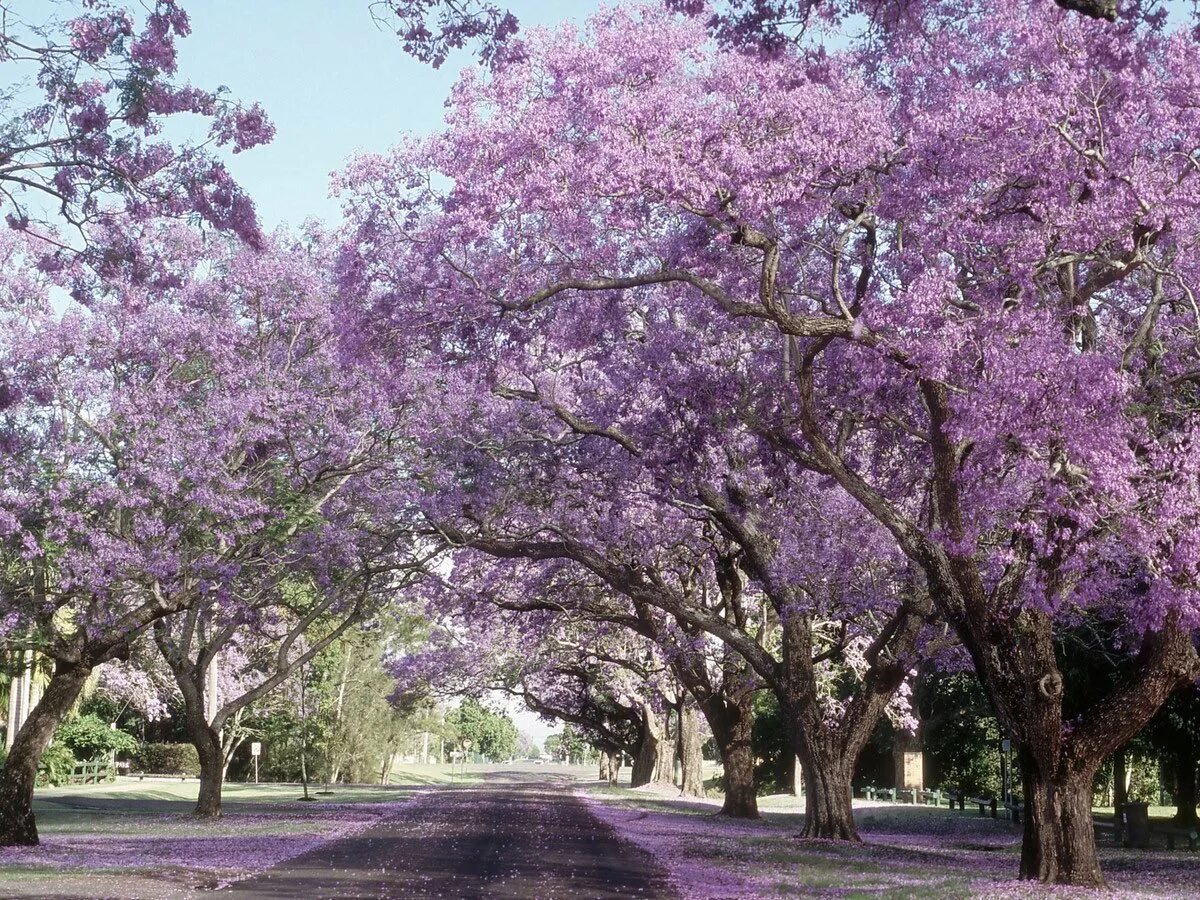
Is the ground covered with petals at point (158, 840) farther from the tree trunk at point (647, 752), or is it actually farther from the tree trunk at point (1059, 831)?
the tree trunk at point (647, 752)

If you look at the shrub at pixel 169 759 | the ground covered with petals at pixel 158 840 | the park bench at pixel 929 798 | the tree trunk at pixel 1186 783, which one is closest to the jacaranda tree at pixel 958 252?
the ground covered with petals at pixel 158 840

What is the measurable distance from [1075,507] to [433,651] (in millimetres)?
46082

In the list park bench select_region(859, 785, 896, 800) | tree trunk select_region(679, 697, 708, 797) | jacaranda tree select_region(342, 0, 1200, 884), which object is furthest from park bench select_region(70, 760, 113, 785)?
jacaranda tree select_region(342, 0, 1200, 884)

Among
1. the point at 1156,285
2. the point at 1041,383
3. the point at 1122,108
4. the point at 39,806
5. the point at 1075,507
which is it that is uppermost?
the point at 1122,108

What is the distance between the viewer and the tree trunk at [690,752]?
51688 mm

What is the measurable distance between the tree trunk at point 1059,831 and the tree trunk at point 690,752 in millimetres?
33538

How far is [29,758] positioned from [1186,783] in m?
32.5

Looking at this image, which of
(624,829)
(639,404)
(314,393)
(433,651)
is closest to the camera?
(639,404)

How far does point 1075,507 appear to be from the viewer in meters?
14.8

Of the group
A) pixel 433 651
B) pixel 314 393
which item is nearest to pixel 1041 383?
pixel 314 393

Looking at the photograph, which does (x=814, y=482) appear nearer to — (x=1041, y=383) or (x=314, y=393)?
(x=314, y=393)

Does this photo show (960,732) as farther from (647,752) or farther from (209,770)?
(209,770)

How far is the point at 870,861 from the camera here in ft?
71.1

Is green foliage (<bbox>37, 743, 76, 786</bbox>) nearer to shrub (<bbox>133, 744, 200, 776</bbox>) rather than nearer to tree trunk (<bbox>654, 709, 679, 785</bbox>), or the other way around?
shrub (<bbox>133, 744, 200, 776</bbox>)
